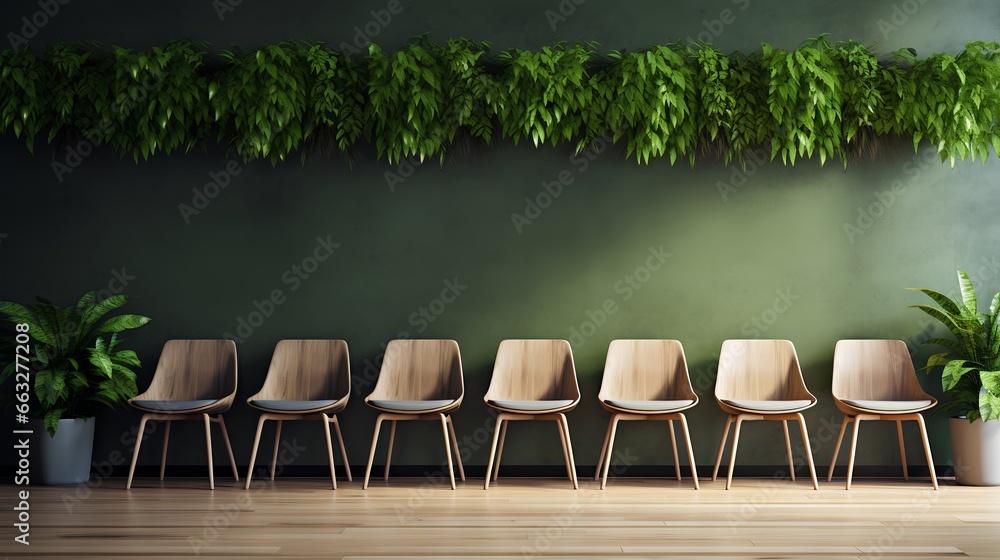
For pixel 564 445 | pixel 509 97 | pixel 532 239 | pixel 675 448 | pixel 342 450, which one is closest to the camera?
pixel 564 445

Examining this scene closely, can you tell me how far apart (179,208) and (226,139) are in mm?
528

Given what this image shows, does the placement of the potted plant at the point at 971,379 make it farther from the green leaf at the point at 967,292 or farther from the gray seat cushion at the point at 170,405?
the gray seat cushion at the point at 170,405

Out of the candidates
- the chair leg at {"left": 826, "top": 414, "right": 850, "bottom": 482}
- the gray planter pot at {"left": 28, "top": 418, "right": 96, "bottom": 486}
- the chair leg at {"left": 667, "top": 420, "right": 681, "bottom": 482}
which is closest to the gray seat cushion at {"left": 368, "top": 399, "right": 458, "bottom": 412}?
the chair leg at {"left": 667, "top": 420, "right": 681, "bottom": 482}

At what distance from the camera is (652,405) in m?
4.18

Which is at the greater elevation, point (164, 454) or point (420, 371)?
point (420, 371)

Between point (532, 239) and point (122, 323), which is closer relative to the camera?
point (122, 323)

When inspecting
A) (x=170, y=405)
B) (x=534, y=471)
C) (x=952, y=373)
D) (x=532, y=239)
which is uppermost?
(x=532, y=239)

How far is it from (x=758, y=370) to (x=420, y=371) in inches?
80.3

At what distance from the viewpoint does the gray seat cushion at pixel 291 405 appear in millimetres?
4184

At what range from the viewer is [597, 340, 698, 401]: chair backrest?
4594 millimetres

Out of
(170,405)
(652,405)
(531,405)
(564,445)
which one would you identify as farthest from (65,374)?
(652,405)

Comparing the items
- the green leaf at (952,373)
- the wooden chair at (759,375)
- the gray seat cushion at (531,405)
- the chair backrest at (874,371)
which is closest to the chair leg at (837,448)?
the wooden chair at (759,375)

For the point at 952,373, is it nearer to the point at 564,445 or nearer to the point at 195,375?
the point at 564,445

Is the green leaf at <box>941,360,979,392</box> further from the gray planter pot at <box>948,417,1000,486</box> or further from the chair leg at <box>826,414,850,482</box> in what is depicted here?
the chair leg at <box>826,414,850,482</box>
